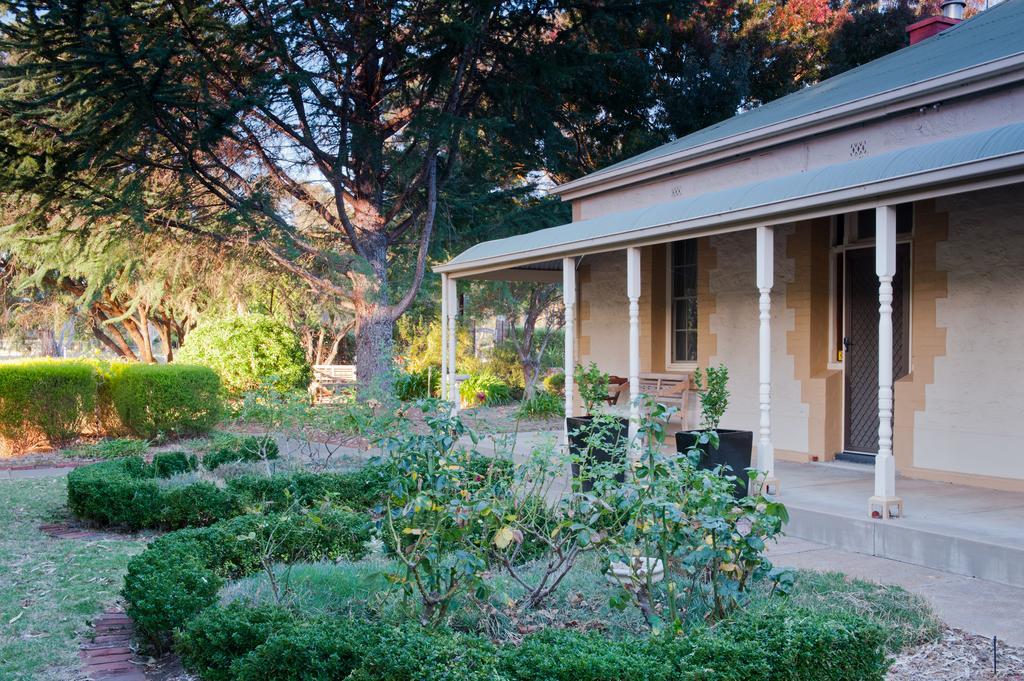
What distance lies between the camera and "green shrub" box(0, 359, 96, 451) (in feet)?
40.1

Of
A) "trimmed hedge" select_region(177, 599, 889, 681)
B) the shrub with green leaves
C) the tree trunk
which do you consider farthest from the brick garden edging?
the tree trunk

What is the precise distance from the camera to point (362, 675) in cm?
327

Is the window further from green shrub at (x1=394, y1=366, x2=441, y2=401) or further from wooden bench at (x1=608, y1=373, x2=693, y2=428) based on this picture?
green shrub at (x1=394, y1=366, x2=441, y2=401)

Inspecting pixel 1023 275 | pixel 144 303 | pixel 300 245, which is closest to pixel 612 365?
pixel 1023 275

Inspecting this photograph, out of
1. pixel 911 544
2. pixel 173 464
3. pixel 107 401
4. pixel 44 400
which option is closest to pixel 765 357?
pixel 911 544

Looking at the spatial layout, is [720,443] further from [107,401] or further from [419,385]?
[419,385]

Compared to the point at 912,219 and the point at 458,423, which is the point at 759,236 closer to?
the point at 912,219

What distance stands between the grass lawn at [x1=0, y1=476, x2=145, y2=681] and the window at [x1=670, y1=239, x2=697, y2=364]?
7.36 m

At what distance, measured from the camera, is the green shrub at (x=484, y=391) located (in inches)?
756

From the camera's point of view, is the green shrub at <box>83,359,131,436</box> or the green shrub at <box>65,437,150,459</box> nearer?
the green shrub at <box>65,437,150,459</box>

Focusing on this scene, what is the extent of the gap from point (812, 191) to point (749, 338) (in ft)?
11.5

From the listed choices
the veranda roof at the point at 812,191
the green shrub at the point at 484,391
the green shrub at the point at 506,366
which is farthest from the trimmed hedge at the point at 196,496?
the green shrub at the point at 506,366

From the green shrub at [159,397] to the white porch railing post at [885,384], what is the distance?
10.4m

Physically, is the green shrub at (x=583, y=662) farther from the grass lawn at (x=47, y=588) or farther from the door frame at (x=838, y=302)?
the door frame at (x=838, y=302)
